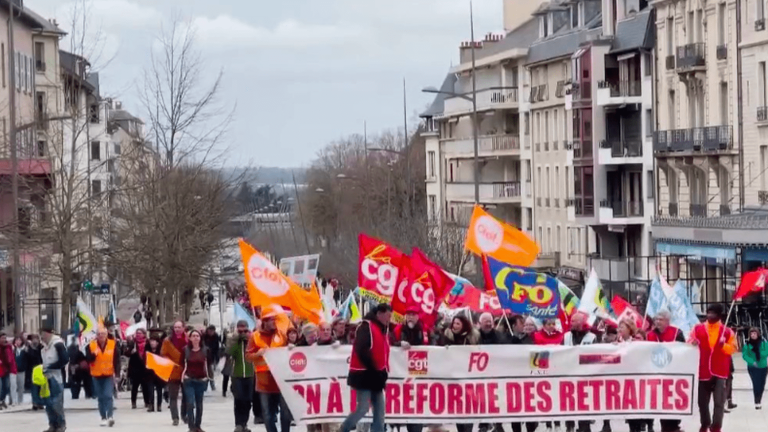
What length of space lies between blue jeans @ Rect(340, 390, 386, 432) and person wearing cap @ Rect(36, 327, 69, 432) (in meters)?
6.44

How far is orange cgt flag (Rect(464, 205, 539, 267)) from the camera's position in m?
28.1

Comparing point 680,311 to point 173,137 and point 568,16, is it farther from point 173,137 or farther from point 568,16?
point 568,16

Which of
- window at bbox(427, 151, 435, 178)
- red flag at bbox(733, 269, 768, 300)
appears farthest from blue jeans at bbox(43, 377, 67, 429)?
window at bbox(427, 151, 435, 178)

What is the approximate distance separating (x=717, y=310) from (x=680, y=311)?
6718mm

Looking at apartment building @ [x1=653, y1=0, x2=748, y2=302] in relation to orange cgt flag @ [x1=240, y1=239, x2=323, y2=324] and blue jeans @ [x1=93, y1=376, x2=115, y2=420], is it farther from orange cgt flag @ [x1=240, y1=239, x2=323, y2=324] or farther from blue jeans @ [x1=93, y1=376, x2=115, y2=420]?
orange cgt flag @ [x1=240, y1=239, x2=323, y2=324]

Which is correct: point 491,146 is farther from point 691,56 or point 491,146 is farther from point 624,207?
point 691,56

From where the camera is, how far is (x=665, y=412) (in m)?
23.9

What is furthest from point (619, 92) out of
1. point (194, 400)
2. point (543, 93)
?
point (194, 400)

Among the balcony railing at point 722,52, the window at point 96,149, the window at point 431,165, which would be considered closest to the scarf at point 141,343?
the balcony railing at point 722,52

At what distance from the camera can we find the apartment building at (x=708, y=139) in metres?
56.8

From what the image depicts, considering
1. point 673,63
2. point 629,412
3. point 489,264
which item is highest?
point 673,63

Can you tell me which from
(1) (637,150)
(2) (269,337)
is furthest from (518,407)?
(1) (637,150)

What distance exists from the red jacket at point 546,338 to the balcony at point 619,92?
50.0 m

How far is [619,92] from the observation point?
251ft
